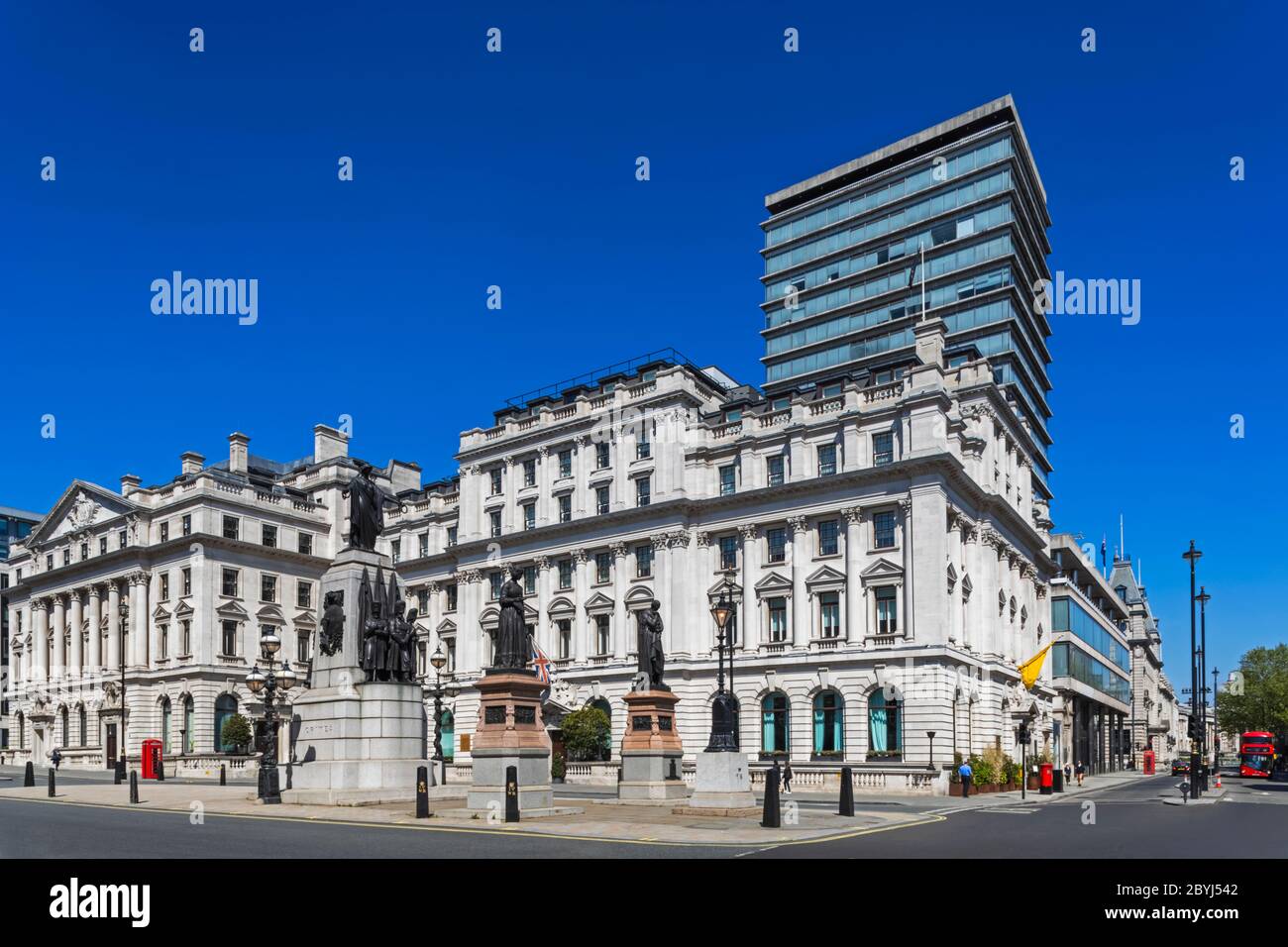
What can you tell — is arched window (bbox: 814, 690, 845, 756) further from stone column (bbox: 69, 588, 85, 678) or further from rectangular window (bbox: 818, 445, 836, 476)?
stone column (bbox: 69, 588, 85, 678)

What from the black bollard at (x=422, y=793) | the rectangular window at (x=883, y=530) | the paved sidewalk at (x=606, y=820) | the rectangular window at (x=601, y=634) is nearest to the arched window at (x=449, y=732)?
the rectangular window at (x=601, y=634)

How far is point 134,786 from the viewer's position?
1282 inches

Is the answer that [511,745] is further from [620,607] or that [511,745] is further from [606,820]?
[620,607]

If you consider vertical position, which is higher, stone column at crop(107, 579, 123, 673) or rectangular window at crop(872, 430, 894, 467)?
rectangular window at crop(872, 430, 894, 467)

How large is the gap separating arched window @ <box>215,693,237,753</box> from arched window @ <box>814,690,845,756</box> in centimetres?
3854

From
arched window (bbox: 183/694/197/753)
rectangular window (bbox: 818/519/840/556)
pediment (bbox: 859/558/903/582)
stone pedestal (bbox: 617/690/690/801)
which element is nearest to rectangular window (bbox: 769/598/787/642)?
rectangular window (bbox: 818/519/840/556)

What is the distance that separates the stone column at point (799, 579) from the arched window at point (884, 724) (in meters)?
4.93

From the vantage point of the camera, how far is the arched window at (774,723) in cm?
5709

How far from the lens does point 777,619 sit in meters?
58.9

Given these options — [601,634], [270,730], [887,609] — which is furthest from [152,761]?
[887,609]

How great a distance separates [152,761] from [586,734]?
22.2 meters

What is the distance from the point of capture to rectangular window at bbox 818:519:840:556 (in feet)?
187

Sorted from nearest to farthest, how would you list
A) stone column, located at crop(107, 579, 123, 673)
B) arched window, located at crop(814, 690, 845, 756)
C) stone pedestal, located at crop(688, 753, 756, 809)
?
stone pedestal, located at crop(688, 753, 756, 809) < arched window, located at crop(814, 690, 845, 756) < stone column, located at crop(107, 579, 123, 673)
